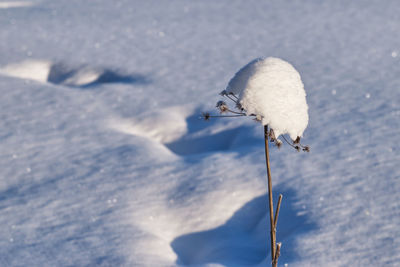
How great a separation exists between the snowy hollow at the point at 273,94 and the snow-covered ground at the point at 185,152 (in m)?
1.07

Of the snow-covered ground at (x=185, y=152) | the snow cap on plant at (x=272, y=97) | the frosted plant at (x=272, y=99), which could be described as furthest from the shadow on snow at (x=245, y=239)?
the snow cap on plant at (x=272, y=97)

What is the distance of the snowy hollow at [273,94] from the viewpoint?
138 centimetres

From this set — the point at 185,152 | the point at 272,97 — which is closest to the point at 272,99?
the point at 272,97

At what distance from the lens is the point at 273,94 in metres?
1.41

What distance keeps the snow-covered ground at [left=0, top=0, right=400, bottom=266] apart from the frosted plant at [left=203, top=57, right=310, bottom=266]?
1.05m

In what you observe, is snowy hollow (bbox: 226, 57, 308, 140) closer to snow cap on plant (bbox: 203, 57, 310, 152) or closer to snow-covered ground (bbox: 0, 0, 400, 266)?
snow cap on plant (bbox: 203, 57, 310, 152)

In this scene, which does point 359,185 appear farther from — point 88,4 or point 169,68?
point 88,4

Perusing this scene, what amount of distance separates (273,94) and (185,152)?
2118mm

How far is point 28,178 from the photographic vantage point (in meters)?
3.00

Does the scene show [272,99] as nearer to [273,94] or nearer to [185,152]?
[273,94]

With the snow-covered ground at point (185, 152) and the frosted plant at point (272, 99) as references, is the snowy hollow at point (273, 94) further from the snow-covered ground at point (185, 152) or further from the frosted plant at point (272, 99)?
the snow-covered ground at point (185, 152)

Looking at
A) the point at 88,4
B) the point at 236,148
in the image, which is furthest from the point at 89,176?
the point at 88,4

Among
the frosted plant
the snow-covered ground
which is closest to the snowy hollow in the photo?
the frosted plant

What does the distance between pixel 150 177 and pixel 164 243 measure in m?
0.60
